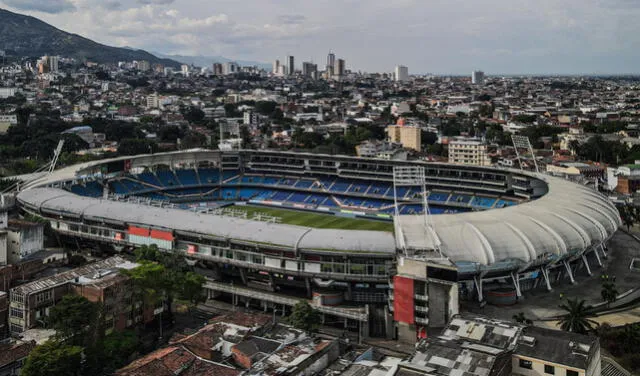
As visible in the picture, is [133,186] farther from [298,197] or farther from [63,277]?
[63,277]

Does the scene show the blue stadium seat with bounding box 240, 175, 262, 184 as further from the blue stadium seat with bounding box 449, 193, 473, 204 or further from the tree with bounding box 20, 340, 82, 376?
the tree with bounding box 20, 340, 82, 376

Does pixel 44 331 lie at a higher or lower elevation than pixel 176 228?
lower

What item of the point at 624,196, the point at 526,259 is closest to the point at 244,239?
the point at 526,259

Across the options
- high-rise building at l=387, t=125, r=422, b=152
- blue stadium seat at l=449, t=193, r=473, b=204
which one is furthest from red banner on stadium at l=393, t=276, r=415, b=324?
high-rise building at l=387, t=125, r=422, b=152

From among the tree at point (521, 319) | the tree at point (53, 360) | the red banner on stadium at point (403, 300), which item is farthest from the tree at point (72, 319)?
the tree at point (521, 319)

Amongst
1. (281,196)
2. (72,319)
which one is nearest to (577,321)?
(72,319)

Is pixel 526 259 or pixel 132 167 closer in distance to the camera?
pixel 526 259

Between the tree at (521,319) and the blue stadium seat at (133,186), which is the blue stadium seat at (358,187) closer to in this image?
the blue stadium seat at (133,186)

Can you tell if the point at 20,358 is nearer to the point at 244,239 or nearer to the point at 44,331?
the point at 44,331
